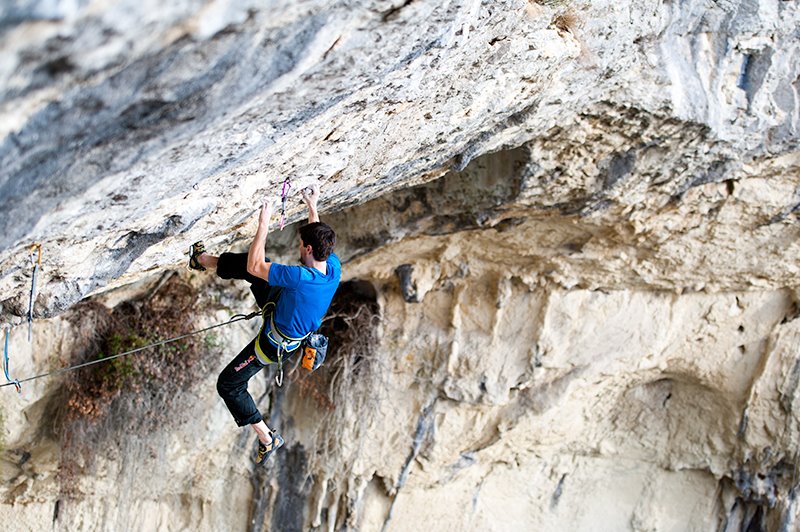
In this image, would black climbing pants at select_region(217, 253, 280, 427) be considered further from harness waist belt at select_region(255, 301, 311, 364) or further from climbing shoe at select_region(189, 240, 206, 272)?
climbing shoe at select_region(189, 240, 206, 272)

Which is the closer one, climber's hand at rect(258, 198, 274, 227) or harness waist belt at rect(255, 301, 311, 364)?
climber's hand at rect(258, 198, 274, 227)

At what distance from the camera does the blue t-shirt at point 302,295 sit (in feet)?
12.1

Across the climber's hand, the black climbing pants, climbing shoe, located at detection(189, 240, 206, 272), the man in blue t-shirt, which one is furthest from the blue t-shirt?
climbing shoe, located at detection(189, 240, 206, 272)

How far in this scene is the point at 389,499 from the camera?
7410 mm

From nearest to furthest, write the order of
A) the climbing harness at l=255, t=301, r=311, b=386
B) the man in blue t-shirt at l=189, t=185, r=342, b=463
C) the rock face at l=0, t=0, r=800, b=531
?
1. the rock face at l=0, t=0, r=800, b=531
2. the man in blue t-shirt at l=189, t=185, r=342, b=463
3. the climbing harness at l=255, t=301, r=311, b=386

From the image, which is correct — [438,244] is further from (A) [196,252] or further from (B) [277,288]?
(A) [196,252]

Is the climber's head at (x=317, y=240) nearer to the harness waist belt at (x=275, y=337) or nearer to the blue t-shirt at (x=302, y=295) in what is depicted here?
the blue t-shirt at (x=302, y=295)

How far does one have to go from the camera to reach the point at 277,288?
415 centimetres

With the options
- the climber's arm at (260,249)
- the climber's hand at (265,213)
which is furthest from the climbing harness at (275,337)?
the climber's hand at (265,213)

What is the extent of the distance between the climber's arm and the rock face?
138 mm

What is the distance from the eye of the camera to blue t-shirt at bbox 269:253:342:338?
3.69 metres

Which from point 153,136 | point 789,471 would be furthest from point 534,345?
point 153,136

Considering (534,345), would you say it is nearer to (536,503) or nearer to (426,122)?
(536,503)

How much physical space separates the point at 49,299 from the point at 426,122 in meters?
1.70
